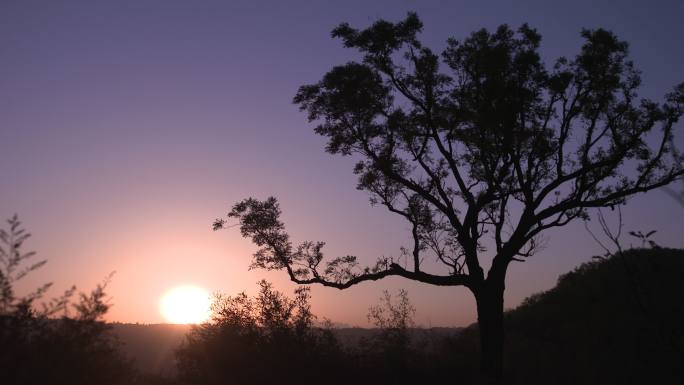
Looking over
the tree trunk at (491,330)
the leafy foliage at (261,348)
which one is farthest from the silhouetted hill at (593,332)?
the leafy foliage at (261,348)

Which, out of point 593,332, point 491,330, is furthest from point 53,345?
point 593,332

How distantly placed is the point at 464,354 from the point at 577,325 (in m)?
8.54

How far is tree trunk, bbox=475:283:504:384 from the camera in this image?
55.3ft

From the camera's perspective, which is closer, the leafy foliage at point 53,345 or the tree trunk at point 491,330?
the leafy foliage at point 53,345

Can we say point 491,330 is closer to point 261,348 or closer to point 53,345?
point 261,348

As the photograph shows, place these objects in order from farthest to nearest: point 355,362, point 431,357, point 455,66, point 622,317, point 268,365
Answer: point 622,317
point 455,66
point 431,357
point 355,362
point 268,365

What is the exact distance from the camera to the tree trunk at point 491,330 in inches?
664

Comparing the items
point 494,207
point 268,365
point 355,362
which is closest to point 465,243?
point 494,207

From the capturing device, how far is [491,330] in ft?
57.1

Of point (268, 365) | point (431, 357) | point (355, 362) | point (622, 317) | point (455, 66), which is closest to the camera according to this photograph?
point (268, 365)

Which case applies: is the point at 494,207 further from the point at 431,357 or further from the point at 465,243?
the point at 431,357

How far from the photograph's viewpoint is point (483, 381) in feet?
52.7

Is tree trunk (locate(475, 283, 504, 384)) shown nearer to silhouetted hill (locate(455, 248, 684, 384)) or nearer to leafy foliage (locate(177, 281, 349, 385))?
silhouetted hill (locate(455, 248, 684, 384))

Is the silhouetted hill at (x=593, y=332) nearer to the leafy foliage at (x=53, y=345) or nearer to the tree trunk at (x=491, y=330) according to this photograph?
the tree trunk at (x=491, y=330)
